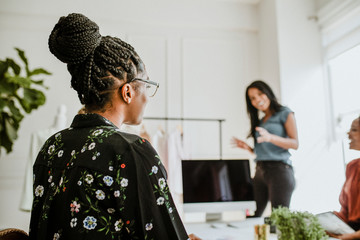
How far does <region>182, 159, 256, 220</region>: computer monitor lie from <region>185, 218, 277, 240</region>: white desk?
116 millimetres

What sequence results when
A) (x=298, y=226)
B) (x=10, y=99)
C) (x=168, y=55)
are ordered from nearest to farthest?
(x=298, y=226), (x=10, y=99), (x=168, y=55)

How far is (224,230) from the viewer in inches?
66.6

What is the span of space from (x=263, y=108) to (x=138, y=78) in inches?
64.5

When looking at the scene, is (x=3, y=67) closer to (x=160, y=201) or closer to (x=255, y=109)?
(x=255, y=109)

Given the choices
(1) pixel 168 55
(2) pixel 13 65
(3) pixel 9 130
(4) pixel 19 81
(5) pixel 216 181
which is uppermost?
(1) pixel 168 55

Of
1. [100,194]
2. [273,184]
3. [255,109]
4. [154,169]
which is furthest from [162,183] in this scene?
[255,109]

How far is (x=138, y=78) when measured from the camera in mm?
905

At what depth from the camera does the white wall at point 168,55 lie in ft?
9.71

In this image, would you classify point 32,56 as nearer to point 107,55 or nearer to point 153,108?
point 153,108

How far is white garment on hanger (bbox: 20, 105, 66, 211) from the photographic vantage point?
248 cm

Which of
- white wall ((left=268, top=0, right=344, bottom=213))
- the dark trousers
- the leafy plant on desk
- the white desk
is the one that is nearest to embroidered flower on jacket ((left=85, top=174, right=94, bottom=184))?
the leafy plant on desk

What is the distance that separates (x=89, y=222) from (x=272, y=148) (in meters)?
1.85

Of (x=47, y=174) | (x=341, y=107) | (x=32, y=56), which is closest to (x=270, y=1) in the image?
(x=341, y=107)

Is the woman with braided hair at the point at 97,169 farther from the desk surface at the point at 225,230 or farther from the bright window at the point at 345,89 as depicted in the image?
the bright window at the point at 345,89
